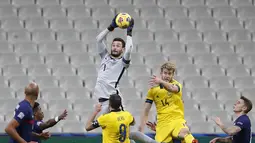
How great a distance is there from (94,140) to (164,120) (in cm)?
181

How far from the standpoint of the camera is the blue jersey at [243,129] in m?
9.85

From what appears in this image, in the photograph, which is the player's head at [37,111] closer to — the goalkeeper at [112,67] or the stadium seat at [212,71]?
the goalkeeper at [112,67]

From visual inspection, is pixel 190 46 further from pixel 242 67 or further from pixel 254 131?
pixel 254 131

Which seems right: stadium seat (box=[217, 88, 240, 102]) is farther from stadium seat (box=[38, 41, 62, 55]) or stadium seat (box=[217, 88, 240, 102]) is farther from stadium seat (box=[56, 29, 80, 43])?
stadium seat (box=[38, 41, 62, 55])

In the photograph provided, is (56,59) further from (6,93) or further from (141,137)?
(141,137)

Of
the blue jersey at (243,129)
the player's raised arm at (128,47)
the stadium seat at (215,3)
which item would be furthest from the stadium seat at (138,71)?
the blue jersey at (243,129)

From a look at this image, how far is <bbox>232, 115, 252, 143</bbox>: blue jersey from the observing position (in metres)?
9.85

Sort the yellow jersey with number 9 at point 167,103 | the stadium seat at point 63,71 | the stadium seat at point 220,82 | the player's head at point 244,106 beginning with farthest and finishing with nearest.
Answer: the stadium seat at point 220,82, the stadium seat at point 63,71, the yellow jersey with number 9 at point 167,103, the player's head at point 244,106

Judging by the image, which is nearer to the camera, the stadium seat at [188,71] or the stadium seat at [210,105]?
the stadium seat at [210,105]

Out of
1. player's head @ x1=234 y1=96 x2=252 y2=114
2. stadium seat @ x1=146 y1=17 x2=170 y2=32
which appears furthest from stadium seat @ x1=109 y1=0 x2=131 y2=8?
player's head @ x1=234 y1=96 x2=252 y2=114

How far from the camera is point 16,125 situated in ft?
29.3

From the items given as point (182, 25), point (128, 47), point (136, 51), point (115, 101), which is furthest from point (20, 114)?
point (182, 25)

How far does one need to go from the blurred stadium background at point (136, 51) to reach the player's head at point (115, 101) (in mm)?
4226

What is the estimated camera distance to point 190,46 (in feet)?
50.6
